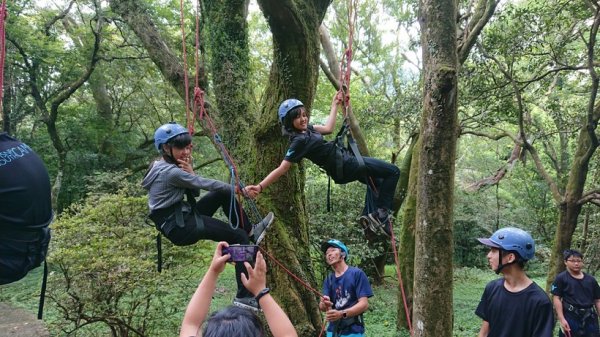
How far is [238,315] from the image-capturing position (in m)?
1.50

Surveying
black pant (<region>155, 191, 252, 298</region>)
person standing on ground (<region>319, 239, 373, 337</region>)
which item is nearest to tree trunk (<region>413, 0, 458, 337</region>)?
person standing on ground (<region>319, 239, 373, 337</region>)

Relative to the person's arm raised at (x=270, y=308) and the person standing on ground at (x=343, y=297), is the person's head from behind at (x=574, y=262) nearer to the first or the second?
the person standing on ground at (x=343, y=297)

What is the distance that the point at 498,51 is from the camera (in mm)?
7391

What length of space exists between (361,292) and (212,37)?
3.74 metres

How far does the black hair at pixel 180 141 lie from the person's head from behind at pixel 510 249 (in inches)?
Result: 92.0

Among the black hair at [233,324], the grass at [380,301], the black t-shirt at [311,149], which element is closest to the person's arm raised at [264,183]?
the black t-shirt at [311,149]

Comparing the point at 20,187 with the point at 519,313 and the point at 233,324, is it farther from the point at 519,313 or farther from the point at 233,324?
the point at 519,313

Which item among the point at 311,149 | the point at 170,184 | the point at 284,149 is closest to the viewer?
the point at 170,184

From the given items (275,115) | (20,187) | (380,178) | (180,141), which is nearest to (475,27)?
(275,115)

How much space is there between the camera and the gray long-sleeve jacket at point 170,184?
3334 mm

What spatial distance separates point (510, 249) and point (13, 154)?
9.71 ft

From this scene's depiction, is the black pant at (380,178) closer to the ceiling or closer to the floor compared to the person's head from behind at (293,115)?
closer to the floor

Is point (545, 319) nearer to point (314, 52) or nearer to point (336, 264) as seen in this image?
point (336, 264)

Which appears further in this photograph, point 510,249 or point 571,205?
point 571,205
